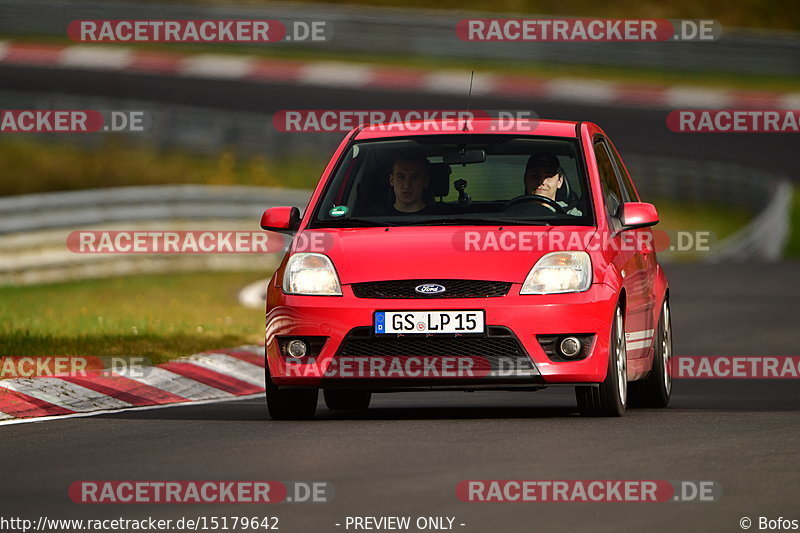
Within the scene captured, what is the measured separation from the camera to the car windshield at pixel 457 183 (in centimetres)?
1078

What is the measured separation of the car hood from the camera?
1010 cm

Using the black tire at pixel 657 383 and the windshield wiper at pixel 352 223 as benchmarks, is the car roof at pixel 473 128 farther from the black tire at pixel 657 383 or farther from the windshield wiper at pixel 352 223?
the black tire at pixel 657 383

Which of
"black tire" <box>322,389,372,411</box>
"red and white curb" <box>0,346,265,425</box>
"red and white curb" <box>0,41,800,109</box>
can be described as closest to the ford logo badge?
"black tire" <box>322,389,372,411</box>

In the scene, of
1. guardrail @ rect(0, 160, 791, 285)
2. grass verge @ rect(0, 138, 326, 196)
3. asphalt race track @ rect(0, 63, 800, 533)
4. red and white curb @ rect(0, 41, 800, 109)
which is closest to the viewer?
asphalt race track @ rect(0, 63, 800, 533)

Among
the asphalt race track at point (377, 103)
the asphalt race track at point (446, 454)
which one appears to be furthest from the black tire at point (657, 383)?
the asphalt race track at point (377, 103)

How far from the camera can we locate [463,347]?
32.8 feet

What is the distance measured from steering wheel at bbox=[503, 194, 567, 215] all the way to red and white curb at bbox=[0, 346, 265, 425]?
8.51 feet

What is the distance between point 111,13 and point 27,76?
10.1ft

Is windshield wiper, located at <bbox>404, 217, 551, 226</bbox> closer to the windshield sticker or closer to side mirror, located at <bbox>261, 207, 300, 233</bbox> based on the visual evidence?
the windshield sticker

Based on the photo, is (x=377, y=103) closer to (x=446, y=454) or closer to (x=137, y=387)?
(x=137, y=387)

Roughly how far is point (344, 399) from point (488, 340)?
1964mm

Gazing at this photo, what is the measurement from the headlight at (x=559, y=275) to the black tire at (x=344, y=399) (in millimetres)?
1978

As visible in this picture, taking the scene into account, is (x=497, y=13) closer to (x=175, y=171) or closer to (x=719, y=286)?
(x=175, y=171)

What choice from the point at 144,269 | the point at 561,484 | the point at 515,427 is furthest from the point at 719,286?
the point at 561,484
